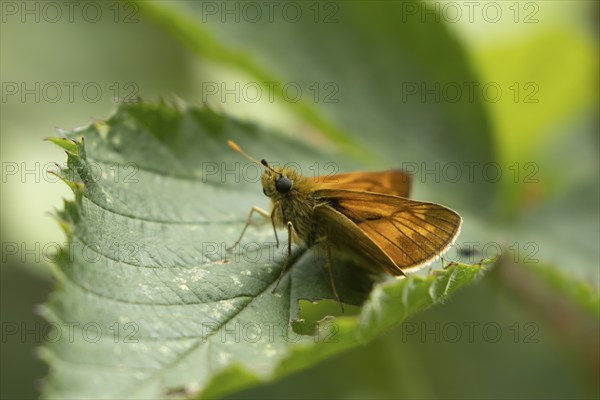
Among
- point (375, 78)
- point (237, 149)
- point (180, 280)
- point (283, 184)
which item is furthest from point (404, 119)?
point (180, 280)

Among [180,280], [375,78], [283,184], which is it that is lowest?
[180,280]

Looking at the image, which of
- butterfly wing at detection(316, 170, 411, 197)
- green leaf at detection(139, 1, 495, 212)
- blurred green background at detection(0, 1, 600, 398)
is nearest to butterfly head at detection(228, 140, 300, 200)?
butterfly wing at detection(316, 170, 411, 197)

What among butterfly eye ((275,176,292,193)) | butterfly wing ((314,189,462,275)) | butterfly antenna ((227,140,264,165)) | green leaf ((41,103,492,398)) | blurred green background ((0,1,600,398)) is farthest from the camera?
blurred green background ((0,1,600,398))

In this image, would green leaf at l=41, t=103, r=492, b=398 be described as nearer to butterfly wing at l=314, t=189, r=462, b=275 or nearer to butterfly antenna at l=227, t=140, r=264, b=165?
butterfly antenna at l=227, t=140, r=264, b=165

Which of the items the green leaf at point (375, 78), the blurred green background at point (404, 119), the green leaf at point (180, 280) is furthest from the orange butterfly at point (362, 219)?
the green leaf at point (375, 78)

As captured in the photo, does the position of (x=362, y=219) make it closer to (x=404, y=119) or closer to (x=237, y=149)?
(x=237, y=149)

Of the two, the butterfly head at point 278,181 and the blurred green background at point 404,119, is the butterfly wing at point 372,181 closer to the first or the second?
the butterfly head at point 278,181
